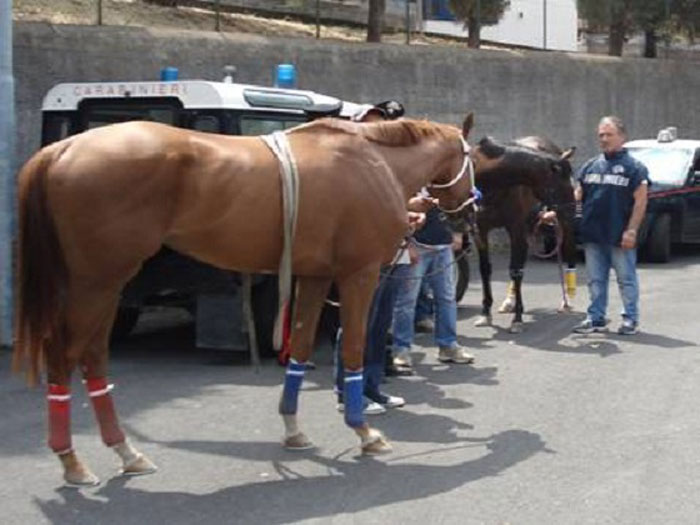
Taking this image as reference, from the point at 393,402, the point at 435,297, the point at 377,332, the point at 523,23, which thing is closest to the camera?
the point at 377,332

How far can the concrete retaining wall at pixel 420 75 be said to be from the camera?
12.4m

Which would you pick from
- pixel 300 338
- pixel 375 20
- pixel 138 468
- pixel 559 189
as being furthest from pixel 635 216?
pixel 375 20

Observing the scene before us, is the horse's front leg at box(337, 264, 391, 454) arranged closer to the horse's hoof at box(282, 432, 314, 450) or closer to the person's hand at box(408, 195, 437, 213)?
the horse's hoof at box(282, 432, 314, 450)

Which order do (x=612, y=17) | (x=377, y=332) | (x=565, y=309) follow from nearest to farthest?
(x=377, y=332), (x=565, y=309), (x=612, y=17)

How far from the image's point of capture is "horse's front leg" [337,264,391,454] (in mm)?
6227

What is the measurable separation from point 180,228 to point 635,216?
5.58 m

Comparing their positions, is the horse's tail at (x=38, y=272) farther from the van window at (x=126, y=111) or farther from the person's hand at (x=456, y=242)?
the person's hand at (x=456, y=242)

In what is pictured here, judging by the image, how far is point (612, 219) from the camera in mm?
10297

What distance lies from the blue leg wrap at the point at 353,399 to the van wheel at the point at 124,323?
4024mm

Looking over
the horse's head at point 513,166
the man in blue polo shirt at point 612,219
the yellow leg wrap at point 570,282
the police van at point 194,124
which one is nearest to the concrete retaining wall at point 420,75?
the police van at point 194,124

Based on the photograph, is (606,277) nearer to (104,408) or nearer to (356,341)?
(356,341)

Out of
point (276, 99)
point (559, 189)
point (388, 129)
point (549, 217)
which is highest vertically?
point (276, 99)

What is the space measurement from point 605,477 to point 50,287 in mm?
3013

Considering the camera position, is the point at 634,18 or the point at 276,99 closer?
the point at 276,99
